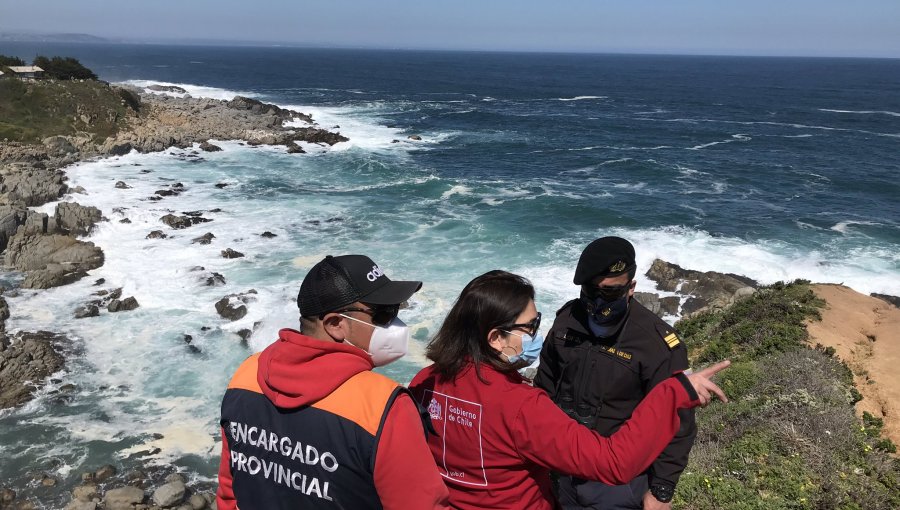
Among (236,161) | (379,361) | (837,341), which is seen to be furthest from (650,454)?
(236,161)

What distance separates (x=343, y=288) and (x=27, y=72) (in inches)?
2511

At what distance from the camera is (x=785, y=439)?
23.3 feet

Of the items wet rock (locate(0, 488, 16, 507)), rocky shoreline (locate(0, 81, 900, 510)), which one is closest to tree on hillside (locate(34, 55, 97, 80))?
rocky shoreline (locate(0, 81, 900, 510))

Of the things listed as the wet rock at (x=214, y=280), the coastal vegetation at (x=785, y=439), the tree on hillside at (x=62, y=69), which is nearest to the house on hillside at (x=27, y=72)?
the tree on hillside at (x=62, y=69)

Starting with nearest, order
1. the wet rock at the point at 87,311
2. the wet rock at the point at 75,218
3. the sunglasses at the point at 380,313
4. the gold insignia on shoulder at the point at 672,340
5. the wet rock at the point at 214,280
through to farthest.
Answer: the sunglasses at the point at 380,313
the gold insignia on shoulder at the point at 672,340
the wet rock at the point at 87,311
the wet rock at the point at 214,280
the wet rock at the point at 75,218

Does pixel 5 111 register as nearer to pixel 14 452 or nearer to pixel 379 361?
pixel 14 452

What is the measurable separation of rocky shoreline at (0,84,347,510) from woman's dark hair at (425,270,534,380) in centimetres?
913

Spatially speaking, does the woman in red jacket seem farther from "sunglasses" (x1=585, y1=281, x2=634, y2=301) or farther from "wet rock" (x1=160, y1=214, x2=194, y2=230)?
"wet rock" (x1=160, y1=214, x2=194, y2=230)

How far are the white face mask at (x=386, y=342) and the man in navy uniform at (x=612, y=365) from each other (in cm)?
154

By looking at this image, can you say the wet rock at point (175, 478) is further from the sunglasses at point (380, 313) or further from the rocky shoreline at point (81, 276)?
the sunglasses at point (380, 313)

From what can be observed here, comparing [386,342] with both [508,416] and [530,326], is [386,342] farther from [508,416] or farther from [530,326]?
[530,326]

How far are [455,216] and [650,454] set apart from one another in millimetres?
26779

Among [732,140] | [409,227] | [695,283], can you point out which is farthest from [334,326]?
[732,140]

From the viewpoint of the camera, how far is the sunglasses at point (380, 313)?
2.65m
